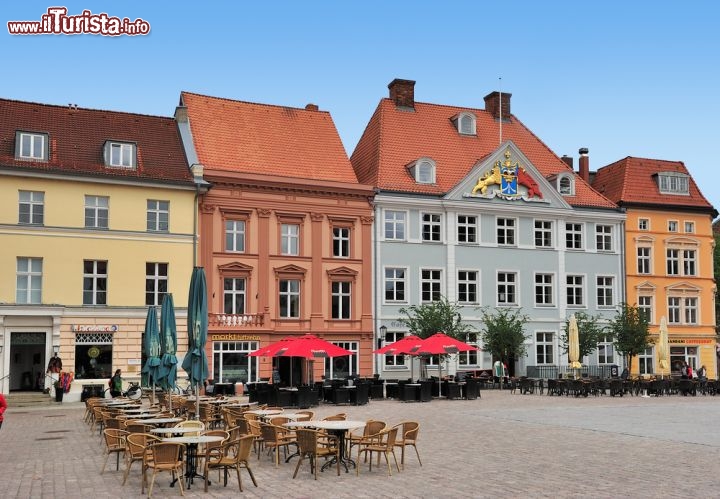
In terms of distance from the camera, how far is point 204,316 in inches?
647

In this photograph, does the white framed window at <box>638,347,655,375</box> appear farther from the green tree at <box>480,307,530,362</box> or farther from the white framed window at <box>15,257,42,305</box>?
the white framed window at <box>15,257,42,305</box>

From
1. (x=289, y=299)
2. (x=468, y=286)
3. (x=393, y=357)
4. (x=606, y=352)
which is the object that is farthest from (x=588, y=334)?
(x=289, y=299)

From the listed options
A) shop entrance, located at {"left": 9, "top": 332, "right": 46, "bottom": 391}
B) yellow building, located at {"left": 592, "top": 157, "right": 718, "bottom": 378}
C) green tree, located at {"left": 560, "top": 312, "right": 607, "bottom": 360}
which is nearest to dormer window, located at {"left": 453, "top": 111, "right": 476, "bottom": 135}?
yellow building, located at {"left": 592, "top": 157, "right": 718, "bottom": 378}

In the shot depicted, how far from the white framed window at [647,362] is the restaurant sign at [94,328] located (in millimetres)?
27834

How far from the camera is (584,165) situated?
166 ft

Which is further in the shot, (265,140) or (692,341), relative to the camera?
(692,341)

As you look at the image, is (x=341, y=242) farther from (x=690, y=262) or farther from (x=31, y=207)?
(x=690, y=262)

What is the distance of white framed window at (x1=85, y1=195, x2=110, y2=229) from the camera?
3538 cm

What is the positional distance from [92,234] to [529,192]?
21.9 m

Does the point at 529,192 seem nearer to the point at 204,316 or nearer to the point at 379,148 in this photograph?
the point at 379,148

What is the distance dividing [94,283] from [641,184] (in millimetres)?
29983

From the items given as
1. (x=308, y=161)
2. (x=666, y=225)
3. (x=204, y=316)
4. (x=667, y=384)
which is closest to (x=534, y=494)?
(x=204, y=316)

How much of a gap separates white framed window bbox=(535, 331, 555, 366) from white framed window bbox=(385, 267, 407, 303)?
7.84 m

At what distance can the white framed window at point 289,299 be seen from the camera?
39.0m
